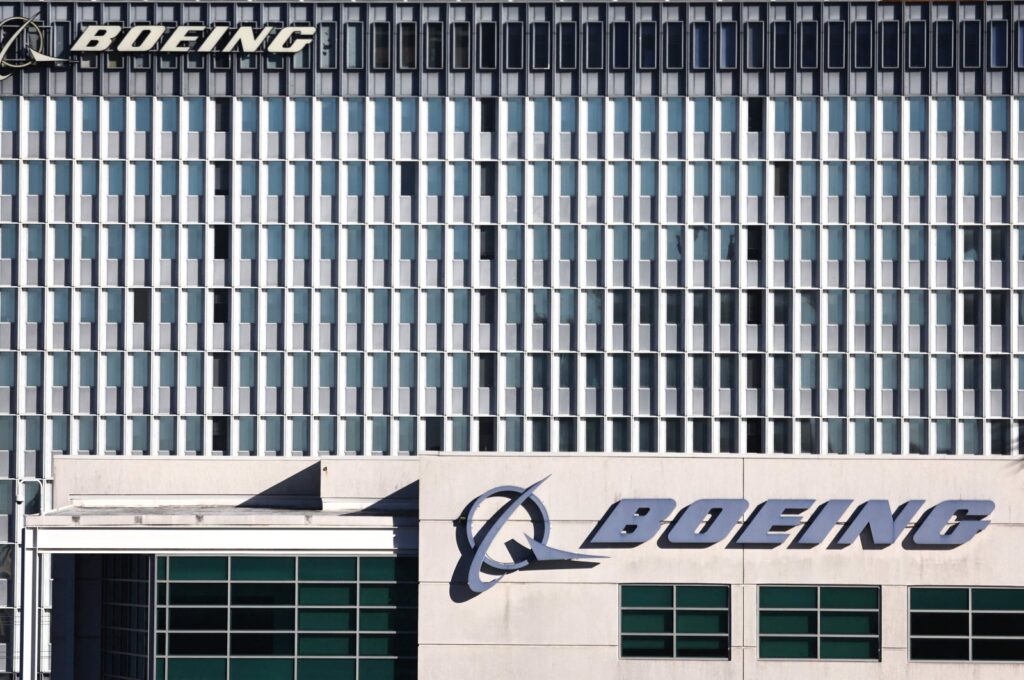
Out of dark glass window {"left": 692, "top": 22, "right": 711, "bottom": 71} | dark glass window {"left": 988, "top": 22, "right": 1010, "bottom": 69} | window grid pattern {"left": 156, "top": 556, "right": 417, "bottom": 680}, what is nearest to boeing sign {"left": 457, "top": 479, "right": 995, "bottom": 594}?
window grid pattern {"left": 156, "top": 556, "right": 417, "bottom": 680}

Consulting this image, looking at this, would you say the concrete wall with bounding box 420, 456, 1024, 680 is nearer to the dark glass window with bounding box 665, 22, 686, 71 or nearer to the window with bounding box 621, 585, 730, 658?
the window with bounding box 621, 585, 730, 658

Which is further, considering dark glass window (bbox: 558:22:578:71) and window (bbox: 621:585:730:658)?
dark glass window (bbox: 558:22:578:71)

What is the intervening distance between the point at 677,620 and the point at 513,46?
3115 centimetres

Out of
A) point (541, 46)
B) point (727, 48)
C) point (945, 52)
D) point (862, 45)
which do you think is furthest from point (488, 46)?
point (945, 52)

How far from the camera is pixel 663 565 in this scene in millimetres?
64500

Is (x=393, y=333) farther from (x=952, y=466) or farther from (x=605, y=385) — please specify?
(x=952, y=466)

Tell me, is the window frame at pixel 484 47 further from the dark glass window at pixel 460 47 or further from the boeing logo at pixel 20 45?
the boeing logo at pixel 20 45

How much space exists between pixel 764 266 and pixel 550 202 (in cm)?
1051

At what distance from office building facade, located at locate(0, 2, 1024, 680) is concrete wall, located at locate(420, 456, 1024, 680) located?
18.3 meters

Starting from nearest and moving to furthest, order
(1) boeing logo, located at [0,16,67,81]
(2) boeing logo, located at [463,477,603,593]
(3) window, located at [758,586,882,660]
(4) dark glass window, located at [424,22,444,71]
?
(3) window, located at [758,586,882,660]
(2) boeing logo, located at [463,477,603,593]
(1) boeing logo, located at [0,16,67,81]
(4) dark glass window, located at [424,22,444,71]

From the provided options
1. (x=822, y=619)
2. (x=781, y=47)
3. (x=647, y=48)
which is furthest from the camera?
(x=781, y=47)

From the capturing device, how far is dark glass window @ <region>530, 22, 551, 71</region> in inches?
3278

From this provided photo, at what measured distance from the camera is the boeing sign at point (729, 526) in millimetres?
63938

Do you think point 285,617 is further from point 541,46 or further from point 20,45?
point 20,45
